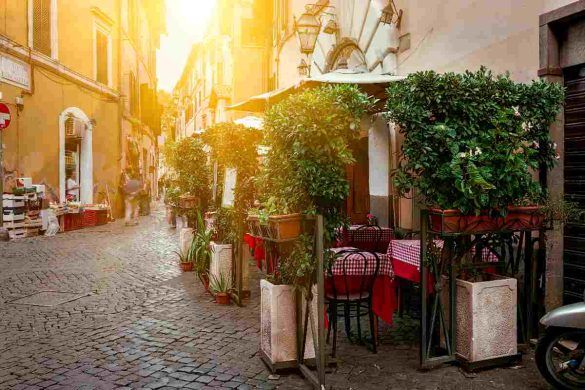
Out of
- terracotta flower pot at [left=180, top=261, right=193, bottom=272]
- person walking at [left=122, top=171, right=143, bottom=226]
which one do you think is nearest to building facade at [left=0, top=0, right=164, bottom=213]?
person walking at [left=122, top=171, right=143, bottom=226]

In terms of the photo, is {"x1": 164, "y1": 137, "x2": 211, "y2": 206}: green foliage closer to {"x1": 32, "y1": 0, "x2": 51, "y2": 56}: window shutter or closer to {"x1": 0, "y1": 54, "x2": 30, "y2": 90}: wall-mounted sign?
{"x1": 0, "y1": 54, "x2": 30, "y2": 90}: wall-mounted sign

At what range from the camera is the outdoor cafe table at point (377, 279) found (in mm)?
4562

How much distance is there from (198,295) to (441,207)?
3916mm

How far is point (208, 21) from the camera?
32.6 metres

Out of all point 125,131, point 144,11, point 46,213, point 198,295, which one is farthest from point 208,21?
point 198,295

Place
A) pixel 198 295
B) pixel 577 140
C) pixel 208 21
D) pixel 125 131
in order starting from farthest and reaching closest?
pixel 208 21 → pixel 125 131 → pixel 198 295 → pixel 577 140

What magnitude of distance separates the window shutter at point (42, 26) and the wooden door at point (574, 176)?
14112mm

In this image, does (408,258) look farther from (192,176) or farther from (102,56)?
(102,56)

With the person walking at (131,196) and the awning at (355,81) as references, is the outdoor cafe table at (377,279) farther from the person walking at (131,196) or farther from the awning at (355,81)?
the person walking at (131,196)

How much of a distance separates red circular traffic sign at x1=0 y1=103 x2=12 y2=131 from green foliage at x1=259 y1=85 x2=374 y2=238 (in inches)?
414

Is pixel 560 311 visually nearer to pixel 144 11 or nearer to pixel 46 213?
pixel 46 213

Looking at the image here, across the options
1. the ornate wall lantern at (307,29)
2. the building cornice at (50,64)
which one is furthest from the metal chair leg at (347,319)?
the building cornice at (50,64)

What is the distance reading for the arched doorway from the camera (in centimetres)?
1705

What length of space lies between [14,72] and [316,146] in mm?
12342
